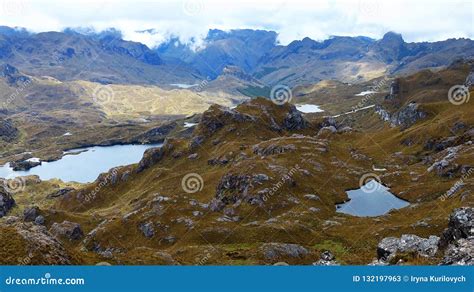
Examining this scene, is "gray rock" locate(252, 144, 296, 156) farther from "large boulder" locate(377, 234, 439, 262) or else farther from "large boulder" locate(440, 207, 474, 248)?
"large boulder" locate(440, 207, 474, 248)

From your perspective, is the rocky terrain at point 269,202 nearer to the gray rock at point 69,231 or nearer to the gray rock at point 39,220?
the gray rock at point 69,231

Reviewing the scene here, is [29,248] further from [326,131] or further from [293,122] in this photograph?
[293,122]

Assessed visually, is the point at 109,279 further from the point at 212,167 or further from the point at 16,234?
the point at 212,167

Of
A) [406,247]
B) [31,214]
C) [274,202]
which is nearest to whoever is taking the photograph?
[406,247]

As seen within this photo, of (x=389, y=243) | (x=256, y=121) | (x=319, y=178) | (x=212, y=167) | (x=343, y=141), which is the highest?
(x=256, y=121)

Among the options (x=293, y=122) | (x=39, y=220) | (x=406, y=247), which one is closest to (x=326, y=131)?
(x=293, y=122)

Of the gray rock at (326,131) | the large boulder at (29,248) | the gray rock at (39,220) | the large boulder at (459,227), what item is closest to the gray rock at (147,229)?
the gray rock at (39,220)

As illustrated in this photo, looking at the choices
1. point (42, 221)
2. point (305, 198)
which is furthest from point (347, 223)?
point (42, 221)

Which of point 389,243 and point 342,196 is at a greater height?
point 342,196
